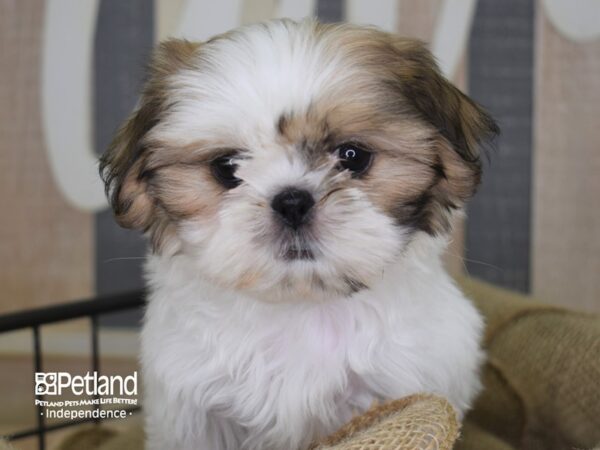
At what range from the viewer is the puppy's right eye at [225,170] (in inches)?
64.8

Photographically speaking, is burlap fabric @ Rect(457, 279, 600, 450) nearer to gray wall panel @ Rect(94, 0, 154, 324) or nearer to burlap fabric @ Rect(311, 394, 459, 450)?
burlap fabric @ Rect(311, 394, 459, 450)

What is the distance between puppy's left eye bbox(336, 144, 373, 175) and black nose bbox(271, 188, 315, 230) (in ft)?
0.36

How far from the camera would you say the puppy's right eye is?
165 centimetres

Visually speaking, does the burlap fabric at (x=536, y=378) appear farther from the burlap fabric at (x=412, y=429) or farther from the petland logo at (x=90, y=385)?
the petland logo at (x=90, y=385)

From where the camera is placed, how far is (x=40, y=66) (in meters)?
3.07

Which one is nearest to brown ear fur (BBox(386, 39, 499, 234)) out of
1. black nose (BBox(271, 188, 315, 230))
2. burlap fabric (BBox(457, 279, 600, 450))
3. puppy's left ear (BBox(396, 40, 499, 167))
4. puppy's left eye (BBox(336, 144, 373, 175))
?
puppy's left ear (BBox(396, 40, 499, 167))

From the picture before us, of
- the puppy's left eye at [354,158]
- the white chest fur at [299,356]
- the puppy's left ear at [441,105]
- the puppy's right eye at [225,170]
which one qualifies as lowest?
the white chest fur at [299,356]

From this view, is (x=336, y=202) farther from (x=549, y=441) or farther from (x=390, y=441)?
(x=549, y=441)

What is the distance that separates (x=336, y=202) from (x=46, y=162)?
1.85 metres

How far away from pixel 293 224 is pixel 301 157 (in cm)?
14

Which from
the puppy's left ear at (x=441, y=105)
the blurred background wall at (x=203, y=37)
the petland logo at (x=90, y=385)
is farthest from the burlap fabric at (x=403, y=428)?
the blurred background wall at (x=203, y=37)

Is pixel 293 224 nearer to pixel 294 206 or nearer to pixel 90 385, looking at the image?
pixel 294 206

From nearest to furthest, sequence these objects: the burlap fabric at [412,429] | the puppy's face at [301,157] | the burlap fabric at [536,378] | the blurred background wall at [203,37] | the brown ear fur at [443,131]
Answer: the burlap fabric at [412,429] < the puppy's face at [301,157] < the brown ear fur at [443,131] < the burlap fabric at [536,378] < the blurred background wall at [203,37]

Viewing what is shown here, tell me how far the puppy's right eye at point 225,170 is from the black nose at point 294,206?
4.9 inches
